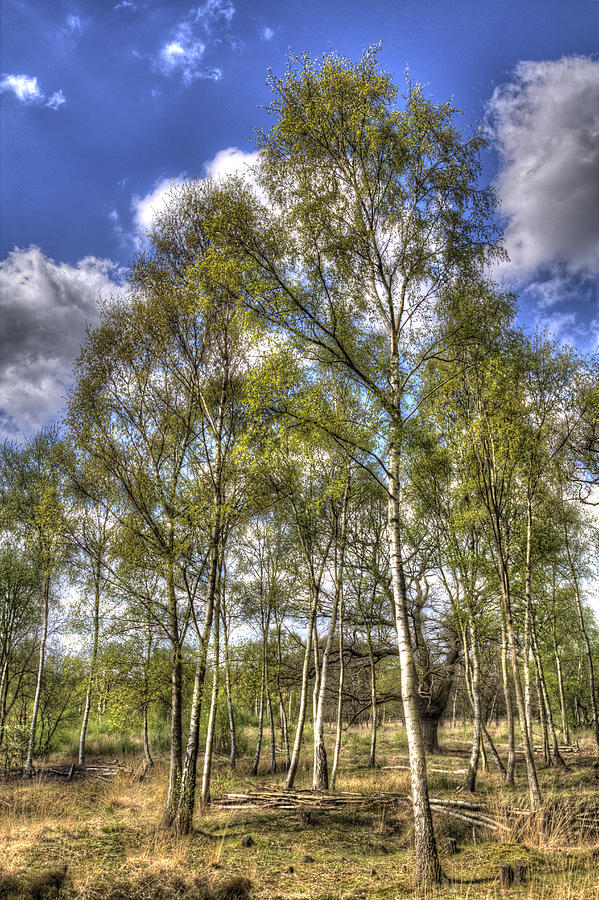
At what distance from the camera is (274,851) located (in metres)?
8.77

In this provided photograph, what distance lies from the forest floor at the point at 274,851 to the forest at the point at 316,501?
0.07 meters

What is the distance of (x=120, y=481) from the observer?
11.7 m

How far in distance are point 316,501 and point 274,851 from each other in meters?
6.27

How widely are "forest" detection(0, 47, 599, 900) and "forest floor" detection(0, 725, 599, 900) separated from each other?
0.07 metres

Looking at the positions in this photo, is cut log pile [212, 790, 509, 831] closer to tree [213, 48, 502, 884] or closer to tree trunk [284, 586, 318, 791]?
tree trunk [284, 586, 318, 791]

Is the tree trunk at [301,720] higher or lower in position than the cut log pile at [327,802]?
higher

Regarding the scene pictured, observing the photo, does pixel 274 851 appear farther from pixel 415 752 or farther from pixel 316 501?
pixel 316 501

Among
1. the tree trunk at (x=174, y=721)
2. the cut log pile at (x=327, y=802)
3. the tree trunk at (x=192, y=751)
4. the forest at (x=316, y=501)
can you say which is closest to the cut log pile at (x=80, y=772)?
the forest at (x=316, y=501)

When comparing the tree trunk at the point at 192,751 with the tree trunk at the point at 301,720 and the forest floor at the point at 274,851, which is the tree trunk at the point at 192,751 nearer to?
the forest floor at the point at 274,851

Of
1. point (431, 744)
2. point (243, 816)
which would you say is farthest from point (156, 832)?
point (431, 744)

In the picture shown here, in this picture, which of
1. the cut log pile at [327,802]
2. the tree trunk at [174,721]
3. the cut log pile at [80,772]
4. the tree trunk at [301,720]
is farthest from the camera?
the cut log pile at [80,772]

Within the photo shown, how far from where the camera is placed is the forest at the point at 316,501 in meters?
7.88

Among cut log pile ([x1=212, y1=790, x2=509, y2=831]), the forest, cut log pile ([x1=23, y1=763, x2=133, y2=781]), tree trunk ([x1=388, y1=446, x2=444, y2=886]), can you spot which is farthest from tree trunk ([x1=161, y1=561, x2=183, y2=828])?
cut log pile ([x1=23, y1=763, x2=133, y2=781])

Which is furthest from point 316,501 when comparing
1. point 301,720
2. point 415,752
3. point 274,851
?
point 301,720
